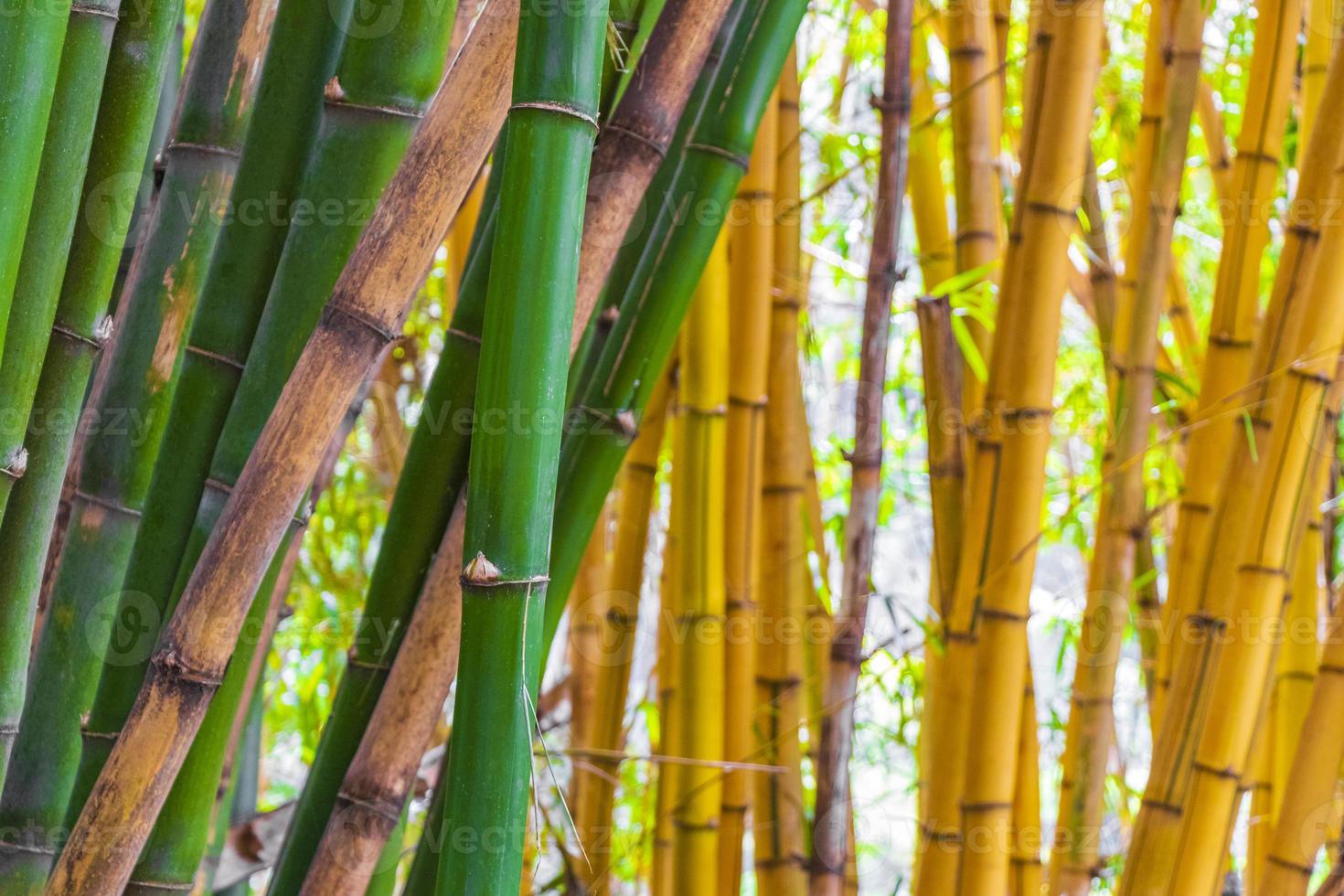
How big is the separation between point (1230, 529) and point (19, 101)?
60 cm

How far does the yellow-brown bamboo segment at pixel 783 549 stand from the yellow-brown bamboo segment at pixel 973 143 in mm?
118

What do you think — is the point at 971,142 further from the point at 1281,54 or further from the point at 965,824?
the point at 965,824

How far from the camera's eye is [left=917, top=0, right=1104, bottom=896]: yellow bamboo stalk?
0.64 m

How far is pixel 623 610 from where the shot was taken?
0.94 meters

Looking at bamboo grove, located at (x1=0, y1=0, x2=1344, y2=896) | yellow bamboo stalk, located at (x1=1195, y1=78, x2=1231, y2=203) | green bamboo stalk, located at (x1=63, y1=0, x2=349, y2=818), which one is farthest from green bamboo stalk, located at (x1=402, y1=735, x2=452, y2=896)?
yellow bamboo stalk, located at (x1=1195, y1=78, x2=1231, y2=203)

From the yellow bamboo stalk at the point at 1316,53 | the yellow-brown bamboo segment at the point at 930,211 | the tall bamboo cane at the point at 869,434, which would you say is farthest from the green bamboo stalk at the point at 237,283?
the yellow bamboo stalk at the point at 1316,53

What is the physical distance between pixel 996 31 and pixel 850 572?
0.57 m

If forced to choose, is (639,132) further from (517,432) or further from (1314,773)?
(1314,773)

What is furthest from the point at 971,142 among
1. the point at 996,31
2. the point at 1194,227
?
the point at 1194,227

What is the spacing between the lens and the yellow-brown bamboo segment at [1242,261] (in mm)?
793

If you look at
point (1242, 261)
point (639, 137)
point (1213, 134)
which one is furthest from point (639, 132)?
point (1213, 134)

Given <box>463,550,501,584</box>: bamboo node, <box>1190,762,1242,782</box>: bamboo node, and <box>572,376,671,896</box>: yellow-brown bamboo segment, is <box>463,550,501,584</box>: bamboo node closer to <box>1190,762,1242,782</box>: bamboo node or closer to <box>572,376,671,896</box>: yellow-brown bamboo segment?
<box>1190,762,1242,782</box>: bamboo node

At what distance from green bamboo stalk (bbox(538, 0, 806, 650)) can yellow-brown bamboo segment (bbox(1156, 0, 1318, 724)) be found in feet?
1.48

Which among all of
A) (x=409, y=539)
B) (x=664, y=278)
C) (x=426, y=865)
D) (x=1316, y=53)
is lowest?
(x=426, y=865)
